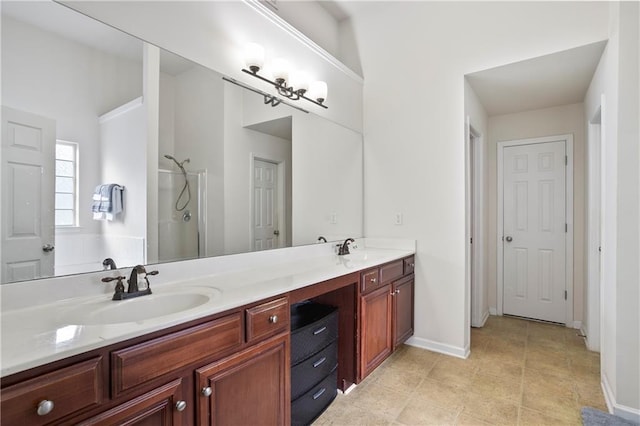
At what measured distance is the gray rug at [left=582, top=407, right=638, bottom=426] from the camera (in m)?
1.82

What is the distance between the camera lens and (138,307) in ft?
4.38

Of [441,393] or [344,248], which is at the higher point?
[344,248]

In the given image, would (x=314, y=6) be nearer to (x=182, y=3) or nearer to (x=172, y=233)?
(x=182, y=3)

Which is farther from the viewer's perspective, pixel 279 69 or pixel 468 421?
pixel 279 69

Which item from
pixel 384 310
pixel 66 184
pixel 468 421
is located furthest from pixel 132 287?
pixel 468 421

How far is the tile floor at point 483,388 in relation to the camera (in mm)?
1907

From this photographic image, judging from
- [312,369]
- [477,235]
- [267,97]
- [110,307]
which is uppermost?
[267,97]

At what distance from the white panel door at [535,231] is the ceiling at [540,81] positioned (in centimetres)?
52

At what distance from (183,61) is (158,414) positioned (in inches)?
65.1

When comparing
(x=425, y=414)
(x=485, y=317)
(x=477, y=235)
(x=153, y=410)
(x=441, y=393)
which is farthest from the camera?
(x=485, y=317)

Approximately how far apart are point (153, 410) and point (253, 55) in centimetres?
192

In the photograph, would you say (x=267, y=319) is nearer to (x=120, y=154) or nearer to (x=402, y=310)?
(x=120, y=154)

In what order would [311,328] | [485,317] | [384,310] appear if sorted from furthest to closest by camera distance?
[485,317], [384,310], [311,328]

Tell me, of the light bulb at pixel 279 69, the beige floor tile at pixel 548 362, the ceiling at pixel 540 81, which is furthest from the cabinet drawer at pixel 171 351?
the ceiling at pixel 540 81
